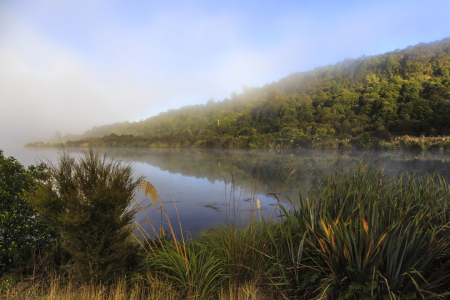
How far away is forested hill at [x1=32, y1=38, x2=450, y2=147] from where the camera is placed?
113 feet

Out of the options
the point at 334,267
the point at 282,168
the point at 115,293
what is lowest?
the point at 282,168

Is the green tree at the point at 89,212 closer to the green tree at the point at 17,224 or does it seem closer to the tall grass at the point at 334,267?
the tall grass at the point at 334,267

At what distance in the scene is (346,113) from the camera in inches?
1703

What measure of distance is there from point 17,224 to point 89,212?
186cm

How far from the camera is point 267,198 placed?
28.1ft

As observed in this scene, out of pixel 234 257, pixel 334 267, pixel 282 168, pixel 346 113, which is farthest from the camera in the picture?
pixel 346 113

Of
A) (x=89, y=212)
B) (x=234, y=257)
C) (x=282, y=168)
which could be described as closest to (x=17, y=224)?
(x=89, y=212)

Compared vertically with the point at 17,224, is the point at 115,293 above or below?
below

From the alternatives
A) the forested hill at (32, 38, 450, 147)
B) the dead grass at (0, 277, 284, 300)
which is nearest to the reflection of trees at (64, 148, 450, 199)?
the dead grass at (0, 277, 284, 300)

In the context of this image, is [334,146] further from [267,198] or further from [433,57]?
[433,57]

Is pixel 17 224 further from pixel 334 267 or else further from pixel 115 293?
pixel 334 267

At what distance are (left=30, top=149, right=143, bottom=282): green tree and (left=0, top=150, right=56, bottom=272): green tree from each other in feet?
2.82

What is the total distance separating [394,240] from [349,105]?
5207 cm

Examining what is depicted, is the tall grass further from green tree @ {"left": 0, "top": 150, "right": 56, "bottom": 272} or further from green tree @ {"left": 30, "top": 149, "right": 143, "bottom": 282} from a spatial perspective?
green tree @ {"left": 0, "top": 150, "right": 56, "bottom": 272}
